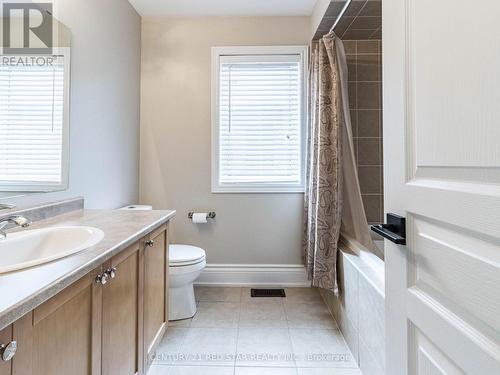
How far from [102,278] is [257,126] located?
193 cm

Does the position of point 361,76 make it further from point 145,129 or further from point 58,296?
point 58,296

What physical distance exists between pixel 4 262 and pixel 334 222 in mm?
1771

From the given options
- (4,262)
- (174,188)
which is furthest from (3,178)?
(174,188)

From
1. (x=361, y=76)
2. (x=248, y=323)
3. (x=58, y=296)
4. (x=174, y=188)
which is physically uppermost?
(x=361, y=76)

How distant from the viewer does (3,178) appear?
1.23m

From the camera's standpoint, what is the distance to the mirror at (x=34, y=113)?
125 centimetres

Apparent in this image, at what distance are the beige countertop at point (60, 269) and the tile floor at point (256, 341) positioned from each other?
2.78ft

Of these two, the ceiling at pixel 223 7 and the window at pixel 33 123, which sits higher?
the ceiling at pixel 223 7

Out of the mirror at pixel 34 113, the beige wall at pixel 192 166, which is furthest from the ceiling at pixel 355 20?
the mirror at pixel 34 113

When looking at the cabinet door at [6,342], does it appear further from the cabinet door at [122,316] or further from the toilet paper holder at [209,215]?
the toilet paper holder at [209,215]

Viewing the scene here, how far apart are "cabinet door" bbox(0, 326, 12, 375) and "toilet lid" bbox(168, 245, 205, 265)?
127 centimetres

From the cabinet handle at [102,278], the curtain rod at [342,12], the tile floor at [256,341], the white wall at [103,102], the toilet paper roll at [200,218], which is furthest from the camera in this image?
the toilet paper roll at [200,218]

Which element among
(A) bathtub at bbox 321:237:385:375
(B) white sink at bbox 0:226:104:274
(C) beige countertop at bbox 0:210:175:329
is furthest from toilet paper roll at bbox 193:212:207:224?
(B) white sink at bbox 0:226:104:274

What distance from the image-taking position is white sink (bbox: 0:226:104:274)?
94cm
